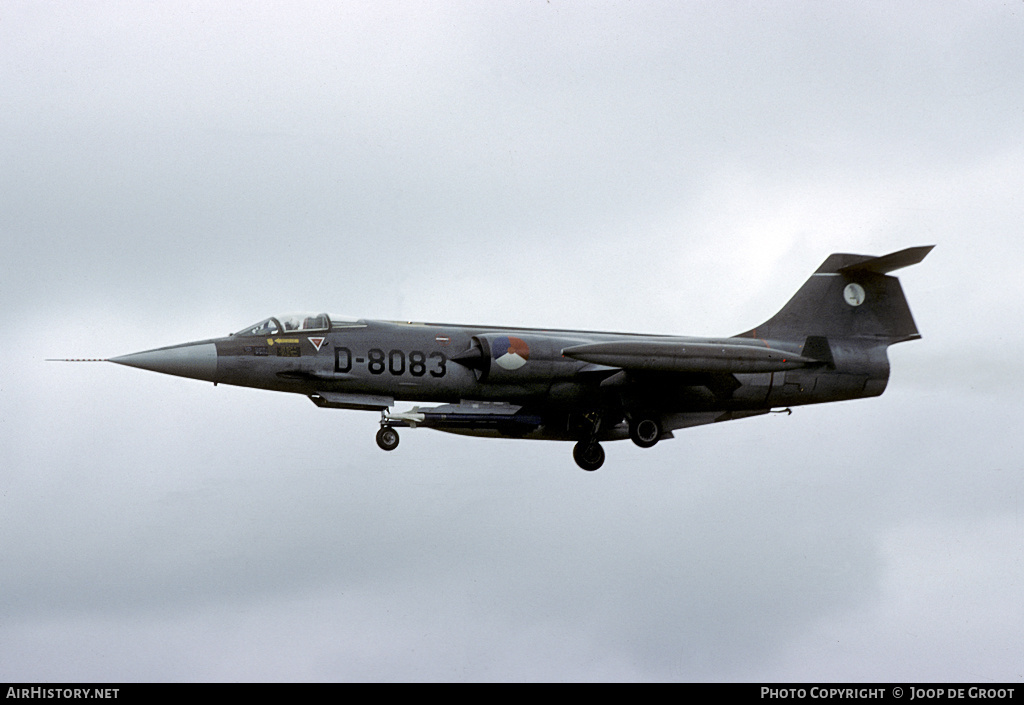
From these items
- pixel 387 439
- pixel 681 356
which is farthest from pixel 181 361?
pixel 681 356

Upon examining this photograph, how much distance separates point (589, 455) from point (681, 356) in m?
3.87

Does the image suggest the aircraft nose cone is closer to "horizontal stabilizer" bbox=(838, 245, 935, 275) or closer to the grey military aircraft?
the grey military aircraft

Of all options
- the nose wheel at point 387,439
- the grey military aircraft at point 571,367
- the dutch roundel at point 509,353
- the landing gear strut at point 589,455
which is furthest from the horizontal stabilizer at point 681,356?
the nose wheel at point 387,439

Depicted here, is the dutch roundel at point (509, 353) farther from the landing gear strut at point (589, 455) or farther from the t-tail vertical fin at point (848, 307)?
the t-tail vertical fin at point (848, 307)

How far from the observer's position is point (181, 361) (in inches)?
1100

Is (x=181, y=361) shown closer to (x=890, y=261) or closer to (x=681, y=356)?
(x=681, y=356)

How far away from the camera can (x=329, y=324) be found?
94.8 ft

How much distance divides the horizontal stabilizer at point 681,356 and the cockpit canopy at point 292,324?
15.8 ft

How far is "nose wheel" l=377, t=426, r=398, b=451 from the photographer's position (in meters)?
28.3

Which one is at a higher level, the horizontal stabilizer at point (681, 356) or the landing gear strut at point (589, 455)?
the horizontal stabilizer at point (681, 356)

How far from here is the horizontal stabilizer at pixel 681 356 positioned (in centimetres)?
2820
